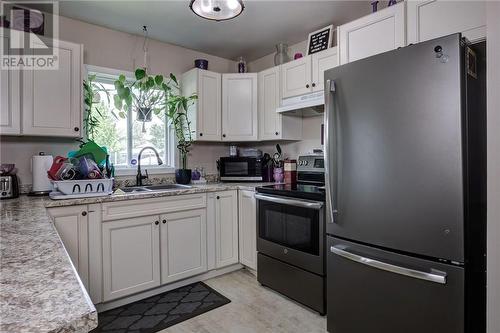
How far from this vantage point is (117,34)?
284 centimetres

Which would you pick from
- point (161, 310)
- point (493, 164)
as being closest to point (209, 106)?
point (161, 310)

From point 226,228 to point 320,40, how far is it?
196 centimetres

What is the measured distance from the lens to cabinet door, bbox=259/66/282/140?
299cm

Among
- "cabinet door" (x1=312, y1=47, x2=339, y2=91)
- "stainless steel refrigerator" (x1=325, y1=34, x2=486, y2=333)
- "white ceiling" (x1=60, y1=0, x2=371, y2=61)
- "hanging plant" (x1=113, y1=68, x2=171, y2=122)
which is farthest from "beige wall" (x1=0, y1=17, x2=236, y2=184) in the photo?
"stainless steel refrigerator" (x1=325, y1=34, x2=486, y2=333)

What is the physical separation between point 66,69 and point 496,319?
3013mm

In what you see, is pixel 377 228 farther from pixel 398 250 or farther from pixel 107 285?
pixel 107 285

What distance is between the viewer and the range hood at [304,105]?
8.36 feet

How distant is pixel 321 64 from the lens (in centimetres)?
255

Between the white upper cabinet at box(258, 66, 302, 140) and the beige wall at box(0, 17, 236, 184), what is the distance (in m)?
0.72

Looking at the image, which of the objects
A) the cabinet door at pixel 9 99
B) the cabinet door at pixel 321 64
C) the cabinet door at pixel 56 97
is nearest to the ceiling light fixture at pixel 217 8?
the cabinet door at pixel 321 64

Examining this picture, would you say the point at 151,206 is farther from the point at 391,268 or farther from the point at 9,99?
the point at 391,268

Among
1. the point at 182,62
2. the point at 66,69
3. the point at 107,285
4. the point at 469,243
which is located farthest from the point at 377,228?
the point at 182,62

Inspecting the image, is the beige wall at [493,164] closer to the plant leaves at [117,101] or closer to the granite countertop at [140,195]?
the granite countertop at [140,195]

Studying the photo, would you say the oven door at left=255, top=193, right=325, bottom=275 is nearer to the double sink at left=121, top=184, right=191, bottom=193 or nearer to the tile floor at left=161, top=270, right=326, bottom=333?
the tile floor at left=161, top=270, right=326, bottom=333
